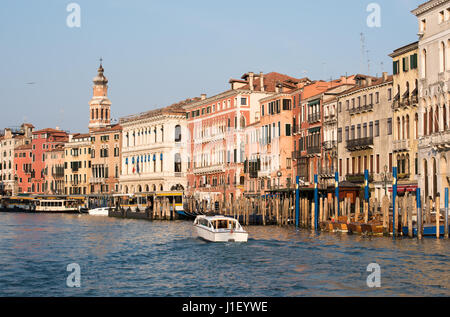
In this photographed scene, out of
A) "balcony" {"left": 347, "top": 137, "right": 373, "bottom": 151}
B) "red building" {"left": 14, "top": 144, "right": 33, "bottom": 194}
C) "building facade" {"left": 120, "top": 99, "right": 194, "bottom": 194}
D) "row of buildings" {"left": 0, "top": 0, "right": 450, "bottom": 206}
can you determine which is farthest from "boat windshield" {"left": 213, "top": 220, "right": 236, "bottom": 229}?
"red building" {"left": 14, "top": 144, "right": 33, "bottom": 194}

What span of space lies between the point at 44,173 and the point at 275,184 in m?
59.5

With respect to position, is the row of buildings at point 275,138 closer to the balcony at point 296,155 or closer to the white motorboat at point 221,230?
the balcony at point 296,155

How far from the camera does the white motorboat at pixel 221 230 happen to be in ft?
116

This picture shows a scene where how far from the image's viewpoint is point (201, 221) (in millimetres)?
39969

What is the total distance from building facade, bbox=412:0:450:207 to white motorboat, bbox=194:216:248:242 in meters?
12.7

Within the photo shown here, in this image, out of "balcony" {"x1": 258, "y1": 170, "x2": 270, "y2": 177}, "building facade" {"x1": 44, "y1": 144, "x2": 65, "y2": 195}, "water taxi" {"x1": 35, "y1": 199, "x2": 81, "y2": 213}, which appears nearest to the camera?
"balcony" {"x1": 258, "y1": 170, "x2": 270, "y2": 177}

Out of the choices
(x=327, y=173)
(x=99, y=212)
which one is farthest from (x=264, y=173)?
(x=99, y=212)

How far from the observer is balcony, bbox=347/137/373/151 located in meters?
51.9

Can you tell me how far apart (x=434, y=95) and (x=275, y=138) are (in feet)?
77.3

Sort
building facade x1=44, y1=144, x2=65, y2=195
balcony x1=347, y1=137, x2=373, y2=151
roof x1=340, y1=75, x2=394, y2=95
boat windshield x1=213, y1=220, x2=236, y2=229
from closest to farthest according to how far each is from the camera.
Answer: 1. boat windshield x1=213, y1=220, x2=236, y2=229
2. roof x1=340, y1=75, x2=394, y2=95
3. balcony x1=347, y1=137, x2=373, y2=151
4. building facade x1=44, y1=144, x2=65, y2=195

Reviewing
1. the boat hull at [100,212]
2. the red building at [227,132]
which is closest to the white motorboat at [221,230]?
the red building at [227,132]

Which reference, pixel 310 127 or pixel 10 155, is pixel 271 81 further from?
pixel 10 155

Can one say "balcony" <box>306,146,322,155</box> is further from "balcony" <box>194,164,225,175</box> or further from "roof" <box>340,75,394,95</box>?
"balcony" <box>194,164,225,175</box>
